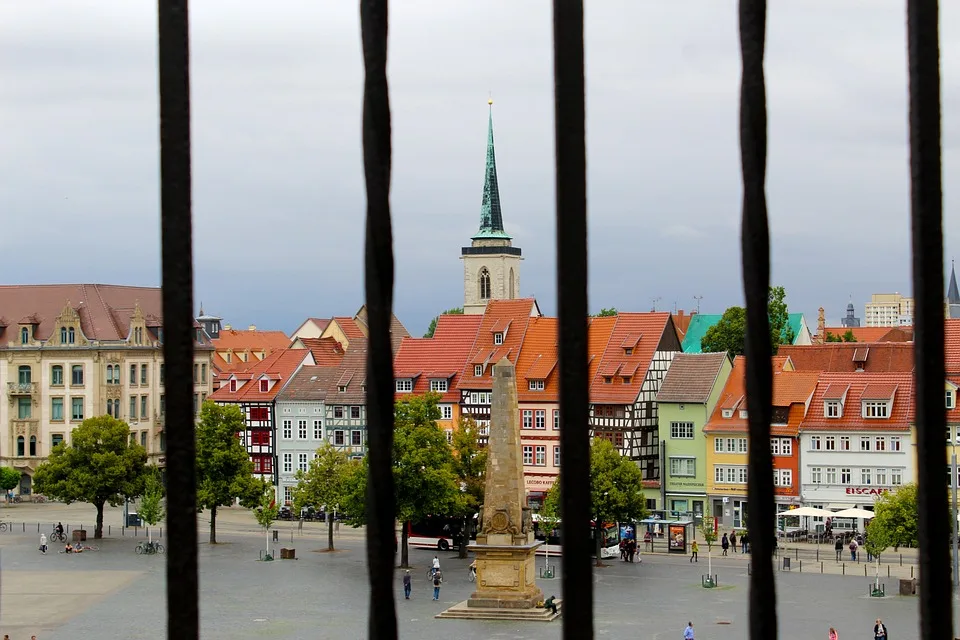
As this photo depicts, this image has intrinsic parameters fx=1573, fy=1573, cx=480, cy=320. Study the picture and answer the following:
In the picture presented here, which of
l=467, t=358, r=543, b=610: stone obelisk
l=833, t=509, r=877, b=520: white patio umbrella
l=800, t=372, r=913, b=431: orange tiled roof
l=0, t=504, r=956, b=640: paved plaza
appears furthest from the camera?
l=800, t=372, r=913, b=431: orange tiled roof

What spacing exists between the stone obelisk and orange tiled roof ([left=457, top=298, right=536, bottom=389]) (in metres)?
32.1

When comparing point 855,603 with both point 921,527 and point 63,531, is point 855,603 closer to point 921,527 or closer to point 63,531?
point 63,531

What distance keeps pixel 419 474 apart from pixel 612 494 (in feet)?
25.5

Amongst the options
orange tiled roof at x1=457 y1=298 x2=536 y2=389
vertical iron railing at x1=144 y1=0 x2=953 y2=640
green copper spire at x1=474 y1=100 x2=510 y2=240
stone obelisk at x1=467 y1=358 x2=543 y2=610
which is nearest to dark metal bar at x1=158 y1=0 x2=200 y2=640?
vertical iron railing at x1=144 y1=0 x2=953 y2=640

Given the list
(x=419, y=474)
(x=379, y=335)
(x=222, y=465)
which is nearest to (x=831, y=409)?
(x=419, y=474)

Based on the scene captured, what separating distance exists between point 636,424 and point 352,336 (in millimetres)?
36793

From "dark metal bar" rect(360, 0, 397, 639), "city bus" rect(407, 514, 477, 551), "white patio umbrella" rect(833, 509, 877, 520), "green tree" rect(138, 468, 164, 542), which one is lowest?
"city bus" rect(407, 514, 477, 551)

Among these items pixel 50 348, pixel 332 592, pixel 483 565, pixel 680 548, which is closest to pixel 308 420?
pixel 50 348

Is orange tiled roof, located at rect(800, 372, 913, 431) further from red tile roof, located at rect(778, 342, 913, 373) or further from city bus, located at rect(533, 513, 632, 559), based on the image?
city bus, located at rect(533, 513, 632, 559)

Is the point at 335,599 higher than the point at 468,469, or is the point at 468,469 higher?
the point at 468,469

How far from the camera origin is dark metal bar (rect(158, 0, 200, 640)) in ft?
13.1

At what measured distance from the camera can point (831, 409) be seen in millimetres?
68625

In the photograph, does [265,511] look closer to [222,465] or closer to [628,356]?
[222,465]

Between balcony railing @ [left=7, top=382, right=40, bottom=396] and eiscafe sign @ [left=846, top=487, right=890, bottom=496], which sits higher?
balcony railing @ [left=7, top=382, right=40, bottom=396]
